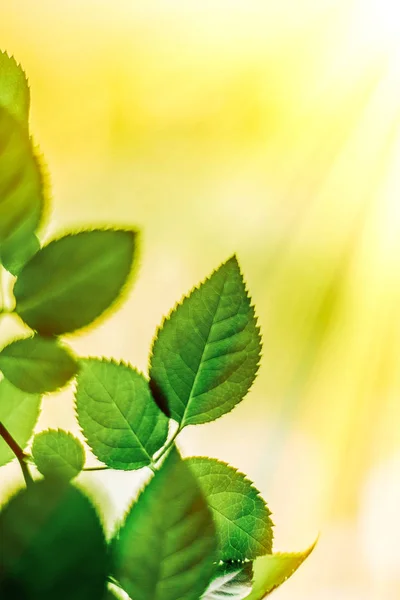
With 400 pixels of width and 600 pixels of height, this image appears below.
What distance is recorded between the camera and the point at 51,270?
238 mm

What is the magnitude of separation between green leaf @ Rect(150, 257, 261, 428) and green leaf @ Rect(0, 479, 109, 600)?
66mm

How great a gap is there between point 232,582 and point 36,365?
14 cm

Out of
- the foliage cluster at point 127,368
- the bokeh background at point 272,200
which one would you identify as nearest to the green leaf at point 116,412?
the foliage cluster at point 127,368

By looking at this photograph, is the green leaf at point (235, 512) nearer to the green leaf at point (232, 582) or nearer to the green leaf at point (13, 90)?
the green leaf at point (232, 582)

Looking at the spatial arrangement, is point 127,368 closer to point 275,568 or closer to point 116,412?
point 116,412

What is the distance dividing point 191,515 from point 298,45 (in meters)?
0.29

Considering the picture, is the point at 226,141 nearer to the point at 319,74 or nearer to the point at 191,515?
the point at 319,74

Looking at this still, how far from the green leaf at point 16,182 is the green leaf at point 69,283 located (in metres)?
0.02

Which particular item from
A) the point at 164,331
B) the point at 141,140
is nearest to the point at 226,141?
the point at 141,140

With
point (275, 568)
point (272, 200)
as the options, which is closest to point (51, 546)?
point (275, 568)

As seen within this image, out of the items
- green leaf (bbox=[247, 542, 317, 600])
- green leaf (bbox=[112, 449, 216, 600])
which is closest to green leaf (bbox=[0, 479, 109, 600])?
green leaf (bbox=[112, 449, 216, 600])

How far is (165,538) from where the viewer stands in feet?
0.67

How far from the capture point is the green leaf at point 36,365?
0.25m

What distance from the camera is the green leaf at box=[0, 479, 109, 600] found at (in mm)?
188
